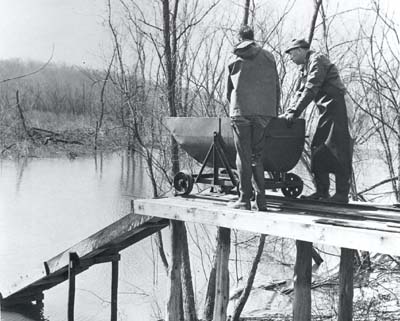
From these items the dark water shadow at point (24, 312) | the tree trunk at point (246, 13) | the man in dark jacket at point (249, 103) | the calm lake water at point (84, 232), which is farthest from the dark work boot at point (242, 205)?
the dark water shadow at point (24, 312)

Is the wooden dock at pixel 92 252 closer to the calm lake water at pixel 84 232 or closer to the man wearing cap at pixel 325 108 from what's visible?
the calm lake water at pixel 84 232

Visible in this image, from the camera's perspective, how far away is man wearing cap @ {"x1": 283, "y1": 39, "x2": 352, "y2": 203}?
234 inches

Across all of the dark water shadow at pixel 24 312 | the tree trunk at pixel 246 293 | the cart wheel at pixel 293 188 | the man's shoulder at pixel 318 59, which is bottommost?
the dark water shadow at pixel 24 312

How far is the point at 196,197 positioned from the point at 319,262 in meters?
6.37

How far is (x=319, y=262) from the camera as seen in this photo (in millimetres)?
12289

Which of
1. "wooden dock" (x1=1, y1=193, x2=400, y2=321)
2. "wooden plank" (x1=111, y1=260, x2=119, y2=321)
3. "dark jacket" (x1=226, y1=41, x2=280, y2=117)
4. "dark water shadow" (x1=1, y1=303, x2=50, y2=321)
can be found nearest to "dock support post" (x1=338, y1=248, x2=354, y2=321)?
"wooden dock" (x1=1, y1=193, x2=400, y2=321)

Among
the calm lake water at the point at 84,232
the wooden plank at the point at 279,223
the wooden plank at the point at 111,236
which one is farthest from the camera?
the calm lake water at the point at 84,232

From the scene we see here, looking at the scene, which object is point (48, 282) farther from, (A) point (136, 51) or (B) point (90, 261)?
(A) point (136, 51)

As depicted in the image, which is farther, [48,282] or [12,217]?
[12,217]

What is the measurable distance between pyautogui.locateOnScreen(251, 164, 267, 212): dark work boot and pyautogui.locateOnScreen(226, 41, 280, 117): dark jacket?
570 mm

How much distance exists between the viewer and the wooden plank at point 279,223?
437 centimetres

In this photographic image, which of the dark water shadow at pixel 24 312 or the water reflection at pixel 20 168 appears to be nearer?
the dark water shadow at pixel 24 312

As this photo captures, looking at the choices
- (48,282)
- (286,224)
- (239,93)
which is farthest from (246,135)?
(48,282)

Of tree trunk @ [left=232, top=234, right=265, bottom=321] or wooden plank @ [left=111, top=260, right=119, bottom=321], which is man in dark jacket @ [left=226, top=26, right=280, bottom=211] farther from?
tree trunk @ [left=232, top=234, right=265, bottom=321]
